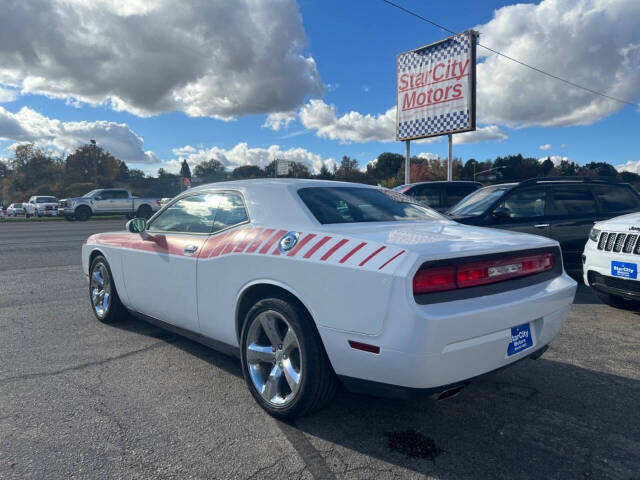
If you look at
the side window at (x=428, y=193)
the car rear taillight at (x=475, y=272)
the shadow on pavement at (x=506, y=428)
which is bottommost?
the shadow on pavement at (x=506, y=428)

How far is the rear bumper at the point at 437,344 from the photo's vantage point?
2.12m

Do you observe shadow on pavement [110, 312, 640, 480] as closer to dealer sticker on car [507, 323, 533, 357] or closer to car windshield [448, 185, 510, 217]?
dealer sticker on car [507, 323, 533, 357]

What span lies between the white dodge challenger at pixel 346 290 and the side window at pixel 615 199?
472 centimetres

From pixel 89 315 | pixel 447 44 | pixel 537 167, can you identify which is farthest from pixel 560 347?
pixel 537 167

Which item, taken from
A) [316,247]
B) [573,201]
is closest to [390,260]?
[316,247]

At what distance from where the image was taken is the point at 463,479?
2.13 meters

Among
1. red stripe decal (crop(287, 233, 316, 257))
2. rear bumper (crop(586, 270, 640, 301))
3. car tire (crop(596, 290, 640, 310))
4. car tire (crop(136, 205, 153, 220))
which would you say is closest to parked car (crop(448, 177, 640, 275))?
car tire (crop(596, 290, 640, 310))

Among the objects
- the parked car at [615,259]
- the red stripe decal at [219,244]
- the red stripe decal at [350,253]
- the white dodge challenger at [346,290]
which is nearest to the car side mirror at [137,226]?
the white dodge challenger at [346,290]

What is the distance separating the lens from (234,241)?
306 centimetres

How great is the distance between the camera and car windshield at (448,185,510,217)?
702cm

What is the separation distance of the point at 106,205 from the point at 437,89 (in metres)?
20.2

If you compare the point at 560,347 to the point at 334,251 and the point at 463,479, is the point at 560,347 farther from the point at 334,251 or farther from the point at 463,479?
the point at 334,251

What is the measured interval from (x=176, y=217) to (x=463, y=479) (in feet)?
9.57

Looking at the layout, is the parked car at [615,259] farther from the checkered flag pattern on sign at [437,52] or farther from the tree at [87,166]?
the tree at [87,166]
